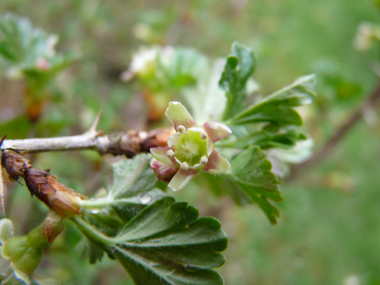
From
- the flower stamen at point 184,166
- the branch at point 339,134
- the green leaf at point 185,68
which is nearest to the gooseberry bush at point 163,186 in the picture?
the flower stamen at point 184,166

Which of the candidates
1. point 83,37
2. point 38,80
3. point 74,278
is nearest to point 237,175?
point 38,80

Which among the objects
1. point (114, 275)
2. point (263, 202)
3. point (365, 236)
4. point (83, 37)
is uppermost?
point (263, 202)

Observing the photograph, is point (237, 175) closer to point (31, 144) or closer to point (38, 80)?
point (31, 144)

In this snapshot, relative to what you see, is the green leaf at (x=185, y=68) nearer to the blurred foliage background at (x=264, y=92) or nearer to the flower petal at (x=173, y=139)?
the blurred foliage background at (x=264, y=92)

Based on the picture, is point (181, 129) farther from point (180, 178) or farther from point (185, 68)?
point (185, 68)

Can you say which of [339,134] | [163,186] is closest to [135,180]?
[163,186]

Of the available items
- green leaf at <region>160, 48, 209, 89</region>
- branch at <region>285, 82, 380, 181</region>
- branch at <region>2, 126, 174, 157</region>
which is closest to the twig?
branch at <region>2, 126, 174, 157</region>
